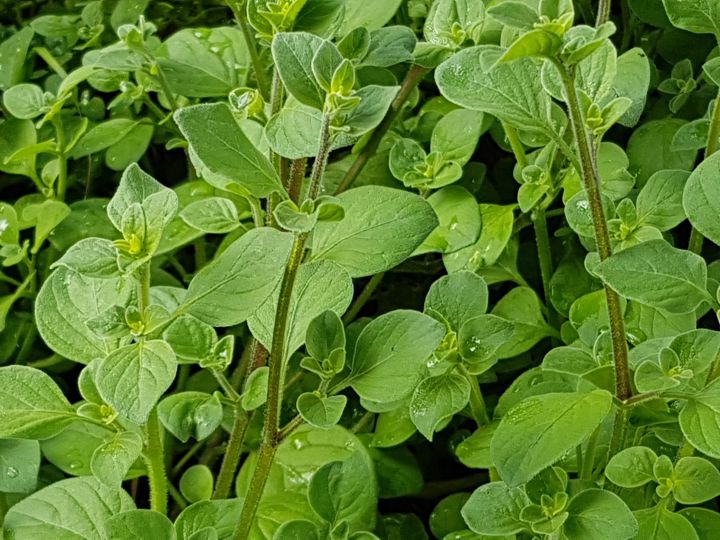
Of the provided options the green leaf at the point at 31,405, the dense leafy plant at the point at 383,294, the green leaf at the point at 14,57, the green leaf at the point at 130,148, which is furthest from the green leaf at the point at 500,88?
the green leaf at the point at 14,57

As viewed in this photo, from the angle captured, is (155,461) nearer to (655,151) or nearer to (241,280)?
(241,280)

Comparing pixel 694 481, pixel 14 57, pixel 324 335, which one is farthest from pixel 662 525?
pixel 14 57

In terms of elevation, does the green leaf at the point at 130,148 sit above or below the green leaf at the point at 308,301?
below

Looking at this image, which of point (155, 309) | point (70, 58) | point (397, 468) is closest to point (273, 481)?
point (397, 468)

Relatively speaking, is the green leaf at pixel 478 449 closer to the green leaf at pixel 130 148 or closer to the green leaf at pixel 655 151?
the green leaf at pixel 655 151

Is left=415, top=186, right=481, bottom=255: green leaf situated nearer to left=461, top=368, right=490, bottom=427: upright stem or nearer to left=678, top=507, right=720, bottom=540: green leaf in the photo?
left=461, top=368, right=490, bottom=427: upright stem

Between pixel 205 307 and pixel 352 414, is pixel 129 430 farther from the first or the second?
pixel 352 414
